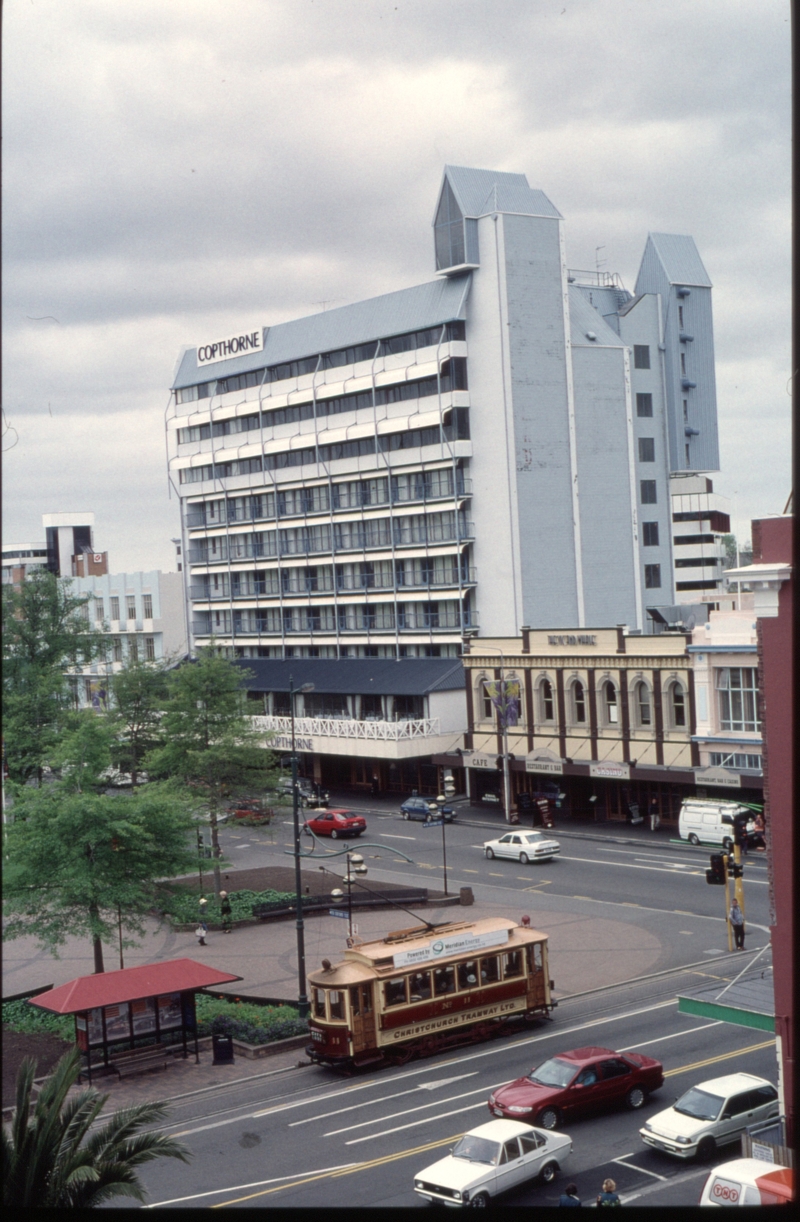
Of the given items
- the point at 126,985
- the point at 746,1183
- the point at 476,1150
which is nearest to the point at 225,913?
the point at 126,985

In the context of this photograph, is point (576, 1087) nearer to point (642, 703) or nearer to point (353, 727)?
point (642, 703)

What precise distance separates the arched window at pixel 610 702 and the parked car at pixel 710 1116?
124 feet

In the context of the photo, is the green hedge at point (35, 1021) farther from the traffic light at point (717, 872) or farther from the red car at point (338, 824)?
the red car at point (338, 824)

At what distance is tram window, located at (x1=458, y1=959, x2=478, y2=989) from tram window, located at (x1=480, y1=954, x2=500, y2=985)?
0.63ft

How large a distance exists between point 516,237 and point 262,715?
3586 cm

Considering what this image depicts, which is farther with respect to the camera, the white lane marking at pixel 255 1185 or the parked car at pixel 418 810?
the parked car at pixel 418 810

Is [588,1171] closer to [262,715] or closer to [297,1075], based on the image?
[297,1075]

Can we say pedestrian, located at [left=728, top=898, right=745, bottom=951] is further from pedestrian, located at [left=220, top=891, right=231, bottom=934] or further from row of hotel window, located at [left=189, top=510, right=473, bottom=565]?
row of hotel window, located at [left=189, top=510, right=473, bottom=565]

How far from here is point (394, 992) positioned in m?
32.6

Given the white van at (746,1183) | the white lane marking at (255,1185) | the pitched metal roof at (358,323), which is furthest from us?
the pitched metal roof at (358,323)

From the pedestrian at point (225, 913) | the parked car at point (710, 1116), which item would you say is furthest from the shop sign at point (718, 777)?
the parked car at point (710, 1116)

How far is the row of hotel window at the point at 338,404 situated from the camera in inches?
3073

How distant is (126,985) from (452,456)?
4935cm

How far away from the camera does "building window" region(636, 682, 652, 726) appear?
202 feet
